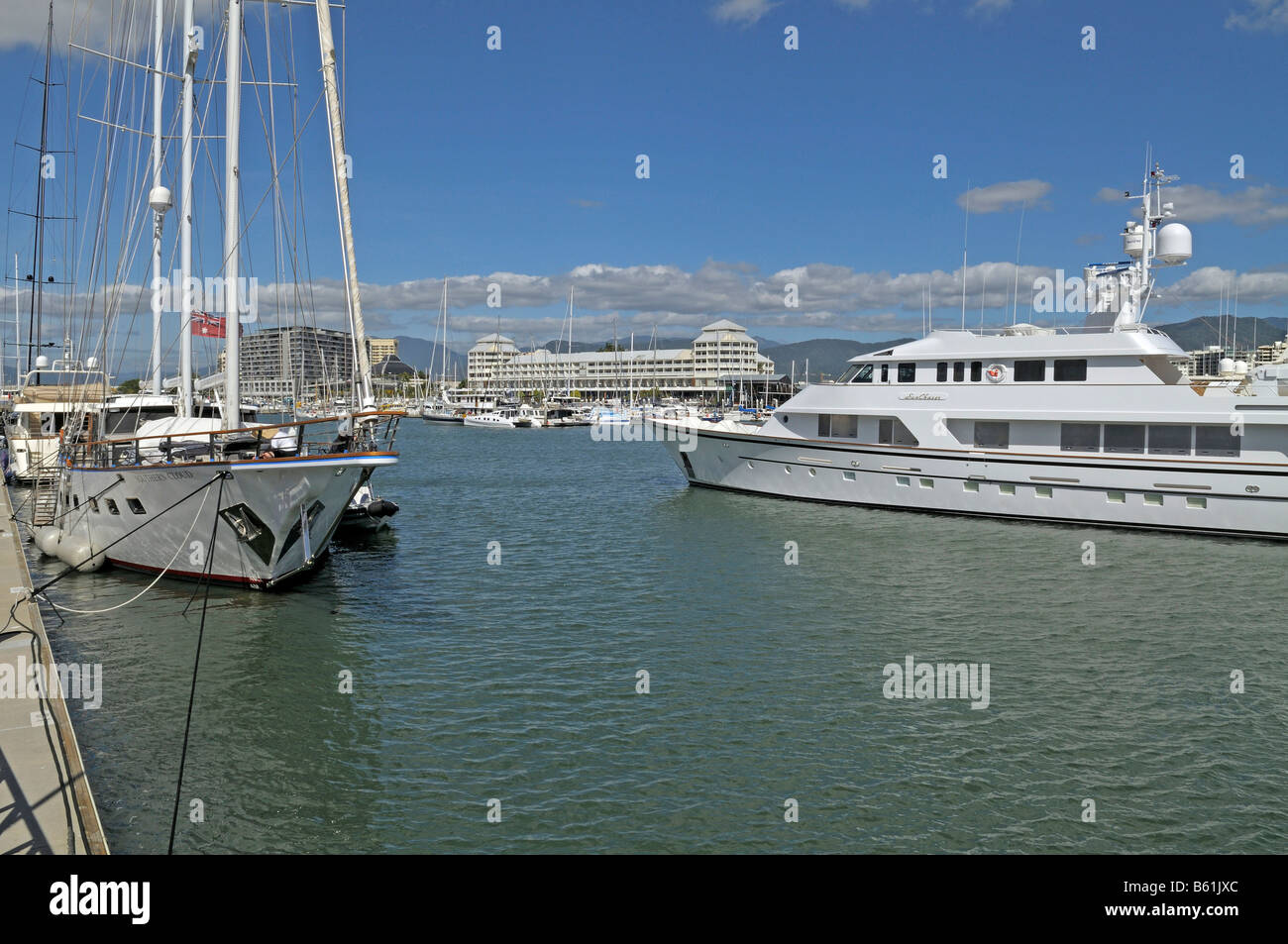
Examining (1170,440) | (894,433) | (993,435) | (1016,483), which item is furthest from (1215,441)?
(894,433)

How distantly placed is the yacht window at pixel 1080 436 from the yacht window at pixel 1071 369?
1.64 meters

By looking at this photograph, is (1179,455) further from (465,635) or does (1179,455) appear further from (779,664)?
(465,635)

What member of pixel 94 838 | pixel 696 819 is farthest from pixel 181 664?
pixel 696 819

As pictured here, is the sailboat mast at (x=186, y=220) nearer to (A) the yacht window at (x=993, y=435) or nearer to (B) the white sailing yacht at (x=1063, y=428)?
(B) the white sailing yacht at (x=1063, y=428)

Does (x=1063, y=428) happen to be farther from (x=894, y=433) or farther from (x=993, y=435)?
(x=894, y=433)

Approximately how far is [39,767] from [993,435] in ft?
99.9

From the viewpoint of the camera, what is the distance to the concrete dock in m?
7.58

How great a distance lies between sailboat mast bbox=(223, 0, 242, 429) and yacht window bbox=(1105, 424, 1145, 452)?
89.0ft

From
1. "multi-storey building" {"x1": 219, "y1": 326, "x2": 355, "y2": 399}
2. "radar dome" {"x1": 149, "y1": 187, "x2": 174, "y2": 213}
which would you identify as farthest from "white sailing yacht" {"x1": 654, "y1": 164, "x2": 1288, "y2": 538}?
"radar dome" {"x1": 149, "y1": 187, "x2": 174, "y2": 213}

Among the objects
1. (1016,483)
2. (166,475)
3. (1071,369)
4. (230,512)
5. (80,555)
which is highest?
(1071,369)

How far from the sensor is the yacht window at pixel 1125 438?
29.1m

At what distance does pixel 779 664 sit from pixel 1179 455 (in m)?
20.6

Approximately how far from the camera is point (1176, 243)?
32406mm
